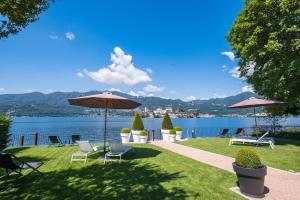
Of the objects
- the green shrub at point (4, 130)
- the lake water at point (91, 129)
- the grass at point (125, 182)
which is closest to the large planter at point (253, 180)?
the grass at point (125, 182)

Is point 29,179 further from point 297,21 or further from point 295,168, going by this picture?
point 297,21

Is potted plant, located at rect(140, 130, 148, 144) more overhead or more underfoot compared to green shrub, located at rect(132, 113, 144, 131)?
more underfoot

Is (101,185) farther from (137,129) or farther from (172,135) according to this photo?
(172,135)

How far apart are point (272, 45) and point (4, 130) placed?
15728 millimetres

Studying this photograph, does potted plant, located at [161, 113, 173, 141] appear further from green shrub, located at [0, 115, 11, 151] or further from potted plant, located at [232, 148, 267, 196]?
potted plant, located at [232, 148, 267, 196]

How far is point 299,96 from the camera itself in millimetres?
12039

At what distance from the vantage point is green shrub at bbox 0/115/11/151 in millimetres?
11273

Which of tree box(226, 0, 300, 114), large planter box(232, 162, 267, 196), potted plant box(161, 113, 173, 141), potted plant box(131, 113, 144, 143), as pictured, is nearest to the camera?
large planter box(232, 162, 267, 196)

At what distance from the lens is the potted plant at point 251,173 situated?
4602 mm

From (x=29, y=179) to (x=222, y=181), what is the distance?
5.51 metres

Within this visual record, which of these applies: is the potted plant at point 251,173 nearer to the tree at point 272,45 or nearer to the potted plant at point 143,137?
the tree at point 272,45

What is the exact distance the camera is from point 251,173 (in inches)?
181

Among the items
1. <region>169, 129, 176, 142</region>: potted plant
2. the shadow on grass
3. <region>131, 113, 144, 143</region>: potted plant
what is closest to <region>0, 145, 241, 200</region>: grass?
the shadow on grass

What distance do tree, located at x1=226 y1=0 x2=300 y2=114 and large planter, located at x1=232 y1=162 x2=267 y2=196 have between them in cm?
825
